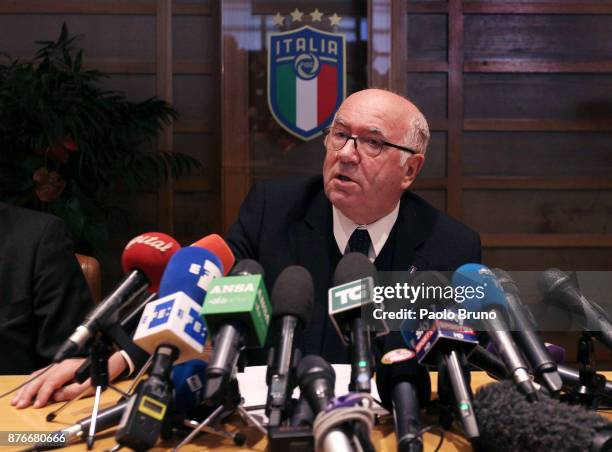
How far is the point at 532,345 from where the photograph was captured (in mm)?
1187

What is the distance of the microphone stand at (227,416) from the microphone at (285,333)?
10 cm

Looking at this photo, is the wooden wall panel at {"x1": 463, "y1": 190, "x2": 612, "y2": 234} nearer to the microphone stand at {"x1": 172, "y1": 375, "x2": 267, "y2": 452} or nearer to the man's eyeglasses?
the man's eyeglasses

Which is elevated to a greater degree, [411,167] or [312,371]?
[411,167]

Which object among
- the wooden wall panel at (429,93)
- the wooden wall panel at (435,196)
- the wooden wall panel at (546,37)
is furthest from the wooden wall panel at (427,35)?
the wooden wall panel at (435,196)

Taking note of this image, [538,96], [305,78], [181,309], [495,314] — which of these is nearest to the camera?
[181,309]

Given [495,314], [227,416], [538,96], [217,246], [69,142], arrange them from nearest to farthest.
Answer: [495,314] < [227,416] < [217,246] < [69,142] < [538,96]

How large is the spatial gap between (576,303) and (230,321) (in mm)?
794

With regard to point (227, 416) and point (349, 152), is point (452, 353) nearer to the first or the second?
point (227, 416)

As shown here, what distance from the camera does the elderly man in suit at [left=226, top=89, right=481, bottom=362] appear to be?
7.02ft

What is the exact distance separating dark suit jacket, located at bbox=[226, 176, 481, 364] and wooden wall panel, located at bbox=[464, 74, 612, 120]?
2.34m

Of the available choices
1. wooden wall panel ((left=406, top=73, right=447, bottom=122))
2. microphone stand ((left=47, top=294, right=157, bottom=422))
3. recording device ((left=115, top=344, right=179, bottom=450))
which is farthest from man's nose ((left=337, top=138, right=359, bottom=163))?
wooden wall panel ((left=406, top=73, right=447, bottom=122))

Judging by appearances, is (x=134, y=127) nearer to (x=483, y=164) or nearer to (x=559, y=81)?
(x=483, y=164)

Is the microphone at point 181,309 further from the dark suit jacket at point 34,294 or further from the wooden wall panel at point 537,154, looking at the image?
the wooden wall panel at point 537,154

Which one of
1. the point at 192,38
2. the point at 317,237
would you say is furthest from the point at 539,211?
the point at 317,237
